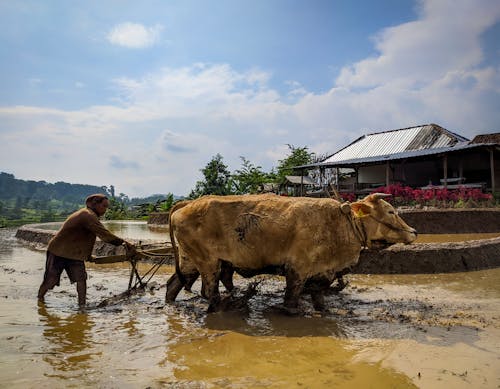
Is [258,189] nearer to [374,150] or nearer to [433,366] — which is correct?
[374,150]

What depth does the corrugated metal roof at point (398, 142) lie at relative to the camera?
89.4ft

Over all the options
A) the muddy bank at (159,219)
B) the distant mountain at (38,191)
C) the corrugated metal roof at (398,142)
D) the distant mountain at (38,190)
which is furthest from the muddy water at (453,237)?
the distant mountain at (38,190)

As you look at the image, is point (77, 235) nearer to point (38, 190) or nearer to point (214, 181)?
point (214, 181)

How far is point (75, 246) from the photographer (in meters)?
6.77

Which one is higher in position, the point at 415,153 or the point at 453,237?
the point at 415,153

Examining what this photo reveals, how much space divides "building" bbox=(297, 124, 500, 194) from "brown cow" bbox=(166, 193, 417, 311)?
1754 centimetres

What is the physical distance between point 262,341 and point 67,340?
224cm

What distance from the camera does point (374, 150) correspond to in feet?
98.9

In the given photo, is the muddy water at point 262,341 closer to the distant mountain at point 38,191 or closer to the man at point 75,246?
the man at point 75,246

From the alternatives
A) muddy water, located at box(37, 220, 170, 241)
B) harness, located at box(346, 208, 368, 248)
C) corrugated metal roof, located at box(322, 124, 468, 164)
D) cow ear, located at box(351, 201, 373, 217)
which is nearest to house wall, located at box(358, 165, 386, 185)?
corrugated metal roof, located at box(322, 124, 468, 164)

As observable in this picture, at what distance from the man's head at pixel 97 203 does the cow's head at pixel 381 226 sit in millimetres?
3954

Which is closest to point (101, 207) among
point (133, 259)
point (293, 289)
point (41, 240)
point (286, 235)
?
point (133, 259)

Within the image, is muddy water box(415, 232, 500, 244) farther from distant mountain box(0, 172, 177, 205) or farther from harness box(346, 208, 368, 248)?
distant mountain box(0, 172, 177, 205)

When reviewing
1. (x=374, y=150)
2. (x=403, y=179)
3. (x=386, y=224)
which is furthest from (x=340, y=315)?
(x=374, y=150)
